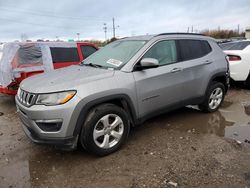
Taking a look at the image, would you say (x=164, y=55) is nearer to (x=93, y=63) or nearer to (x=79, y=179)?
(x=93, y=63)

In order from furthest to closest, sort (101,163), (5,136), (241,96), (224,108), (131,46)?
(241,96) < (224,108) < (5,136) < (131,46) < (101,163)

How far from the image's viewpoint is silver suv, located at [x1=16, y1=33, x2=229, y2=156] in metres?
2.91

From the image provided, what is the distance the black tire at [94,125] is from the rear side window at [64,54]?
157 inches

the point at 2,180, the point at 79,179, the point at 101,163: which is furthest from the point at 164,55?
the point at 2,180

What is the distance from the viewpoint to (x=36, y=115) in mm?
2877

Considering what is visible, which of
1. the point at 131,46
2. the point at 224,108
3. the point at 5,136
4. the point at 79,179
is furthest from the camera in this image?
the point at 224,108

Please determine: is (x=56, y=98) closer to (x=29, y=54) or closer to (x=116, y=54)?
(x=116, y=54)

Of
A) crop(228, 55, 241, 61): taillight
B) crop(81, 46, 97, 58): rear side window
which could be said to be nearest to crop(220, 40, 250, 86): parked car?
crop(228, 55, 241, 61): taillight

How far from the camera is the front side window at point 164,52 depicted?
384 centimetres

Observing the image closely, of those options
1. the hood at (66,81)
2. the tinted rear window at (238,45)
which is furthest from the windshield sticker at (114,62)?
the tinted rear window at (238,45)

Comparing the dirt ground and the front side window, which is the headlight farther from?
the front side window

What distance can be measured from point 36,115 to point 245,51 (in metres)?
6.37

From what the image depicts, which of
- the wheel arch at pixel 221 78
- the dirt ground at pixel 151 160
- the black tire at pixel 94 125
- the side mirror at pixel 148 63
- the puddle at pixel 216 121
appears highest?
the side mirror at pixel 148 63

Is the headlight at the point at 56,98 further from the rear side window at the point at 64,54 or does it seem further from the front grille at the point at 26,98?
the rear side window at the point at 64,54
